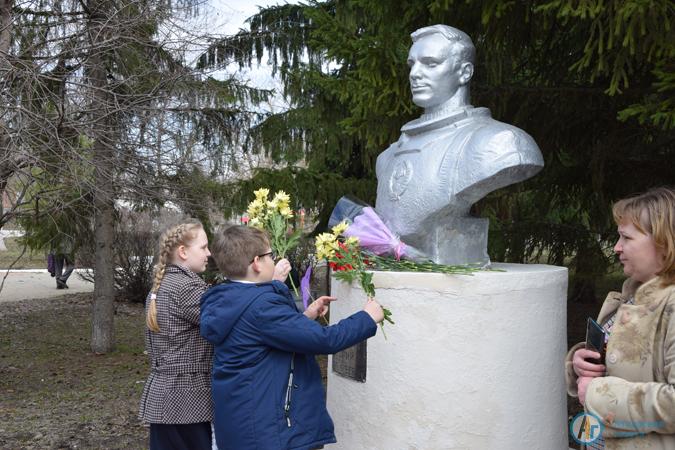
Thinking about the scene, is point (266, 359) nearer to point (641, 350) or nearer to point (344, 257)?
point (344, 257)

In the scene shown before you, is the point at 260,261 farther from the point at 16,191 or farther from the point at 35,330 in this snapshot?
the point at 35,330

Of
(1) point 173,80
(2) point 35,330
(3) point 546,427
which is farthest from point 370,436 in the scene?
(2) point 35,330

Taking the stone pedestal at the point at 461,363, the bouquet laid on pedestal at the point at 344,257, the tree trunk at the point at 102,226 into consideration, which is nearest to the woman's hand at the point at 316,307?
the bouquet laid on pedestal at the point at 344,257

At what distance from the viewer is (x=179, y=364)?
2775 mm

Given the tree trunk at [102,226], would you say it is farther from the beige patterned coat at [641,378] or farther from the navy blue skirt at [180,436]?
the beige patterned coat at [641,378]

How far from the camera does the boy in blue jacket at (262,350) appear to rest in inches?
89.4

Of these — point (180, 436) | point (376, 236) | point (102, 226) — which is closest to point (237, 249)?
point (180, 436)

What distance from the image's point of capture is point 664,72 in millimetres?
3506

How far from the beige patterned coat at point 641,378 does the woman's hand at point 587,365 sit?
0.13 feet

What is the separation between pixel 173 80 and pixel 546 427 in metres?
4.39

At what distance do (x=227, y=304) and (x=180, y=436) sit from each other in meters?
0.81

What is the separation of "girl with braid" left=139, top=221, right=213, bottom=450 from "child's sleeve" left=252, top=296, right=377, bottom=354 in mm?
585

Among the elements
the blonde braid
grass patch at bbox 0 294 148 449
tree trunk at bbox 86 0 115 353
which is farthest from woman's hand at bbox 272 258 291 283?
tree trunk at bbox 86 0 115 353

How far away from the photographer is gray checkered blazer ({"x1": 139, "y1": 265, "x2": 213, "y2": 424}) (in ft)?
8.95
